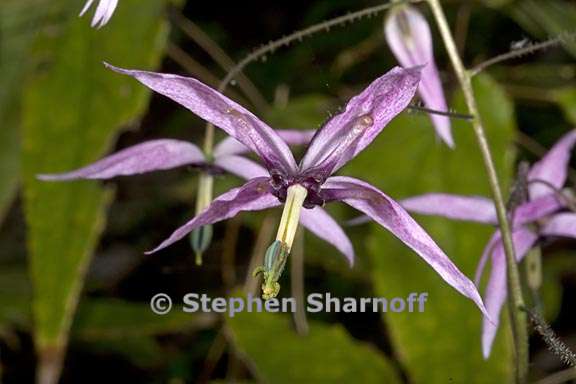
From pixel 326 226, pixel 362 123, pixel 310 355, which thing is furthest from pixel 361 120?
pixel 310 355

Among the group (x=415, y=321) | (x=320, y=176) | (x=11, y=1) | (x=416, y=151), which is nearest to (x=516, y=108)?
(x=416, y=151)

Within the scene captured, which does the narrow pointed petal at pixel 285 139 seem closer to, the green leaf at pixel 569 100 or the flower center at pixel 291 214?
the flower center at pixel 291 214

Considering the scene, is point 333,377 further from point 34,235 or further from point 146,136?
point 146,136

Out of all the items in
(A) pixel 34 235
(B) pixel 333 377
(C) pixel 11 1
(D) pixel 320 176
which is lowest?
(D) pixel 320 176

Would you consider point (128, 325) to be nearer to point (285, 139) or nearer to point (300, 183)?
point (285, 139)

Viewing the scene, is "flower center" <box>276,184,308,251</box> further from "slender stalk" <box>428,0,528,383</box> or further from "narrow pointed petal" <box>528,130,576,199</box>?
"narrow pointed petal" <box>528,130,576,199</box>

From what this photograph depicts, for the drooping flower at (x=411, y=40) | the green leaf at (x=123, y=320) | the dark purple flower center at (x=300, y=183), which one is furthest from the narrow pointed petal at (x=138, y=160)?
the green leaf at (x=123, y=320)
